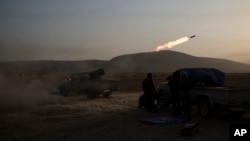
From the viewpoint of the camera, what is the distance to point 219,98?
49.4 feet

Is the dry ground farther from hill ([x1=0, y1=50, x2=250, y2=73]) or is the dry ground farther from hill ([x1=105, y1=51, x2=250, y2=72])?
hill ([x1=105, y1=51, x2=250, y2=72])

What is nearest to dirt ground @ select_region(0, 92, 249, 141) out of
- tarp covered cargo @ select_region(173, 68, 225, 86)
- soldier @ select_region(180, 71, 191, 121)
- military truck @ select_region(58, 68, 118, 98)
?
soldier @ select_region(180, 71, 191, 121)

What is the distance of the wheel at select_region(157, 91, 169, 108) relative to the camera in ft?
64.1

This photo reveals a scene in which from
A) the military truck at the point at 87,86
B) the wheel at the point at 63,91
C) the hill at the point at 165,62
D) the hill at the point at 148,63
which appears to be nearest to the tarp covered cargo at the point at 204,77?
the military truck at the point at 87,86

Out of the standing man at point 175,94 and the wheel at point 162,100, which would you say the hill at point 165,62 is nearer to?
the wheel at point 162,100

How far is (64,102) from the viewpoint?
25.6 meters

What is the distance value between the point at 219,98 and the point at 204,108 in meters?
1.13

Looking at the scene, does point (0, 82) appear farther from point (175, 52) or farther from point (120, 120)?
point (175, 52)

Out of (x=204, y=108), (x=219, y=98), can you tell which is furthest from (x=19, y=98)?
(x=219, y=98)

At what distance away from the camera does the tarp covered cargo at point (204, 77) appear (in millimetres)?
→ 17734

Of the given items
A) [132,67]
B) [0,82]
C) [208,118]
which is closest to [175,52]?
[132,67]

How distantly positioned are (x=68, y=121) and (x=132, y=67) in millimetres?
136769

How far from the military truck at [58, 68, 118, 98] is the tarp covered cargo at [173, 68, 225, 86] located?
1253 cm

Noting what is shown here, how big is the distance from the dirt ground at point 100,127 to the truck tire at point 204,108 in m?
0.23
